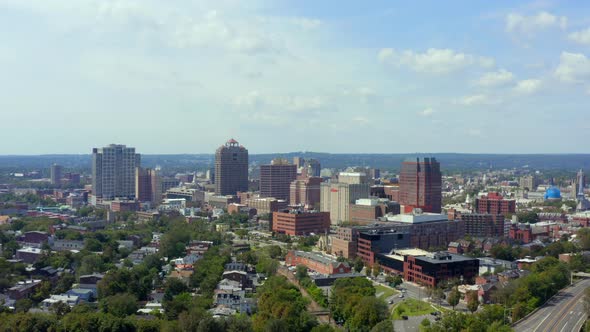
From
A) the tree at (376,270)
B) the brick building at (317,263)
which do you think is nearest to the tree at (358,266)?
the brick building at (317,263)

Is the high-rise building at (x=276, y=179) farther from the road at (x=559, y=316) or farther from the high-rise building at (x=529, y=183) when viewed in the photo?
the road at (x=559, y=316)

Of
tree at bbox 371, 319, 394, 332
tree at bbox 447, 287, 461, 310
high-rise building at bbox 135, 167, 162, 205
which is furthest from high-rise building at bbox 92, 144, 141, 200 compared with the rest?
tree at bbox 371, 319, 394, 332

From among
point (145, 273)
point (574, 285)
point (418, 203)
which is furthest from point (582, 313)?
point (418, 203)


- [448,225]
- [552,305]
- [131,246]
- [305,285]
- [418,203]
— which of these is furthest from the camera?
[418,203]

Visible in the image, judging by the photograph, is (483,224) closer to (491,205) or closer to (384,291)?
(491,205)

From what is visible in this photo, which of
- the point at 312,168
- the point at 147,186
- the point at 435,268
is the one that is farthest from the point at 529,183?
the point at 435,268

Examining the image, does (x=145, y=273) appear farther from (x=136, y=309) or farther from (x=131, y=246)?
(x=131, y=246)
